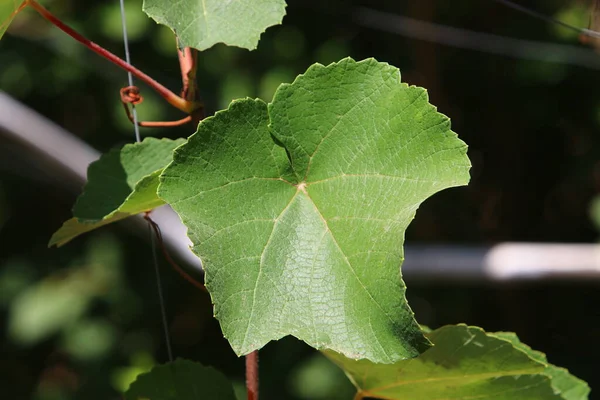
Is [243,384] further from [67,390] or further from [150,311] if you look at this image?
[67,390]

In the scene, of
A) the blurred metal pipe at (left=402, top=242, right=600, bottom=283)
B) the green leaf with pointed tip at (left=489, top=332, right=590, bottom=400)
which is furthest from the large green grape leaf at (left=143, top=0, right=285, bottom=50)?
the blurred metal pipe at (left=402, top=242, right=600, bottom=283)

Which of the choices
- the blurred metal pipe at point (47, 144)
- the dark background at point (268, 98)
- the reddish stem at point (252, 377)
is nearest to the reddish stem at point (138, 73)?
the reddish stem at point (252, 377)

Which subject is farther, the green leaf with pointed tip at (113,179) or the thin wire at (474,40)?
the thin wire at (474,40)

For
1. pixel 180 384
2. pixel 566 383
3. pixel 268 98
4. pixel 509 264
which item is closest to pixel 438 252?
pixel 509 264

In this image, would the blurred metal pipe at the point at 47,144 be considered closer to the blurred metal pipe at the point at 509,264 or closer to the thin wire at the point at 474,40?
the blurred metal pipe at the point at 509,264

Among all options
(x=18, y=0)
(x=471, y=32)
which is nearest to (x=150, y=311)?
(x=471, y=32)

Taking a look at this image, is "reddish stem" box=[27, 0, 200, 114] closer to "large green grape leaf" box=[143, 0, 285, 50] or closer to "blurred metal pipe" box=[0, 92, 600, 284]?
"large green grape leaf" box=[143, 0, 285, 50]

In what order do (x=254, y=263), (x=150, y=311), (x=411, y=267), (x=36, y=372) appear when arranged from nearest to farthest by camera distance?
(x=254, y=263) < (x=411, y=267) < (x=150, y=311) < (x=36, y=372)
